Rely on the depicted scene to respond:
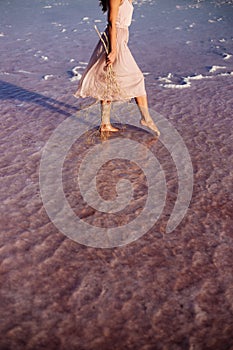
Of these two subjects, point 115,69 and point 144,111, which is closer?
point 115,69

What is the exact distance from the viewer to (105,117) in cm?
384

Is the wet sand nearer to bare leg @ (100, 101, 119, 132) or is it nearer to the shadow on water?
the shadow on water

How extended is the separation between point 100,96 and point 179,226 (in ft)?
4.96

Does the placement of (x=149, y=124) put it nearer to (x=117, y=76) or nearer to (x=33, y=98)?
(x=117, y=76)

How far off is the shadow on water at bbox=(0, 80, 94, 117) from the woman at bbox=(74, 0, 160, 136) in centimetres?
92

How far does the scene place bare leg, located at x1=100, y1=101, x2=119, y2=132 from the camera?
12.2 ft

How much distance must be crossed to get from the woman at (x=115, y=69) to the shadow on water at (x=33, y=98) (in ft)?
3.03

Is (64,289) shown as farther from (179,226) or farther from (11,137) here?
(11,137)

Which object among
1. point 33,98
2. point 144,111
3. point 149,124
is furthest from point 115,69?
point 33,98

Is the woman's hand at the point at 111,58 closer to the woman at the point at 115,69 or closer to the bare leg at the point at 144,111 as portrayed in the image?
the woman at the point at 115,69

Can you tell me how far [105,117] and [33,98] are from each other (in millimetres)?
1460

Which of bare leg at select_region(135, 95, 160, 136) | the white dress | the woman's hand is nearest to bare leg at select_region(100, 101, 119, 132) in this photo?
the white dress

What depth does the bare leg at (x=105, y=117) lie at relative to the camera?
373 centimetres

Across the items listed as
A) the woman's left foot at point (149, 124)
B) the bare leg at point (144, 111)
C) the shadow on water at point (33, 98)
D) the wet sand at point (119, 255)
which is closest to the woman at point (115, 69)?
the bare leg at point (144, 111)
